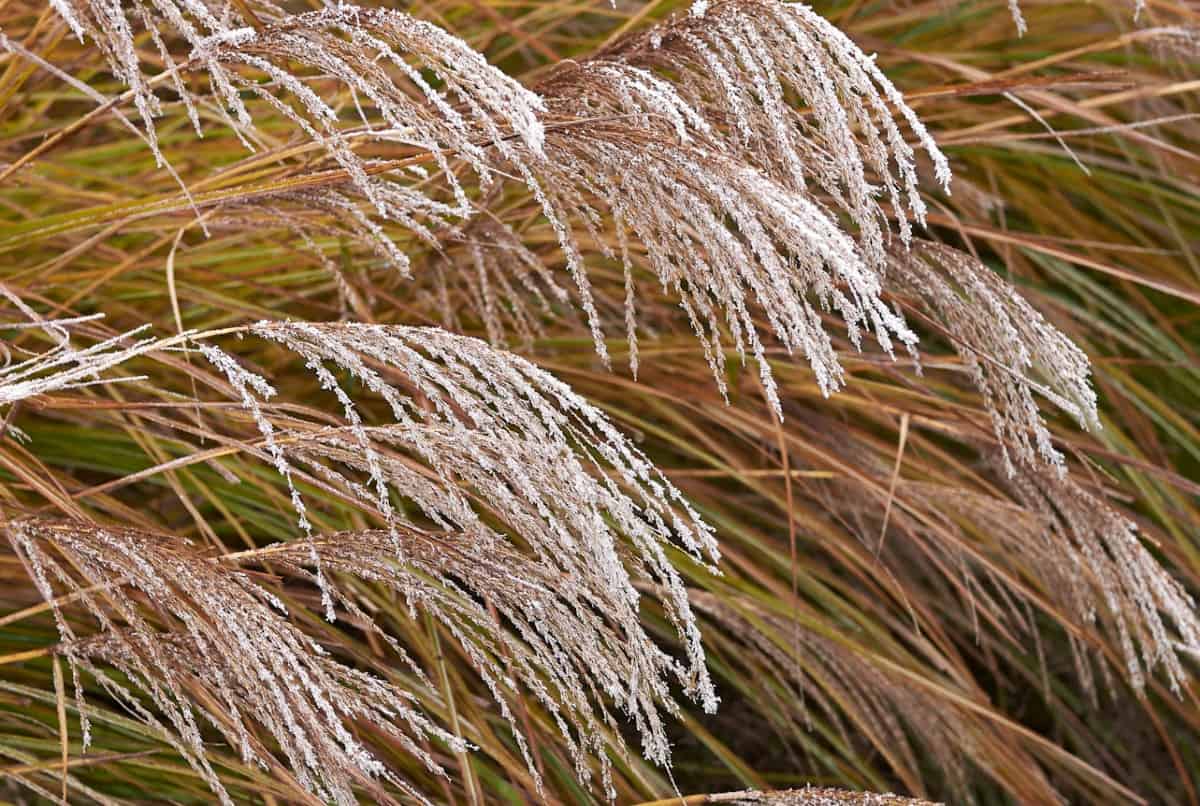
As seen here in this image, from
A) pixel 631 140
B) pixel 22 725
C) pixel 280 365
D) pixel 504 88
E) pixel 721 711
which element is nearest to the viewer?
pixel 504 88

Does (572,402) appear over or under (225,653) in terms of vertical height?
over

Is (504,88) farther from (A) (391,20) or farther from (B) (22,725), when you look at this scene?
(B) (22,725)

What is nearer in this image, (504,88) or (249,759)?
(504,88)

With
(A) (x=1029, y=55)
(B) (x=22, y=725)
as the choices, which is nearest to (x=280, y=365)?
(B) (x=22, y=725)

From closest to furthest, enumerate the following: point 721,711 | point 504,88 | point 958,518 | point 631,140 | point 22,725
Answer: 1. point 504,88
2. point 631,140
3. point 22,725
4. point 958,518
5. point 721,711

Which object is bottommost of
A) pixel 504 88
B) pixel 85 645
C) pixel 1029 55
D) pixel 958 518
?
pixel 958 518

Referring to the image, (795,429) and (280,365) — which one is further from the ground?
(280,365)
